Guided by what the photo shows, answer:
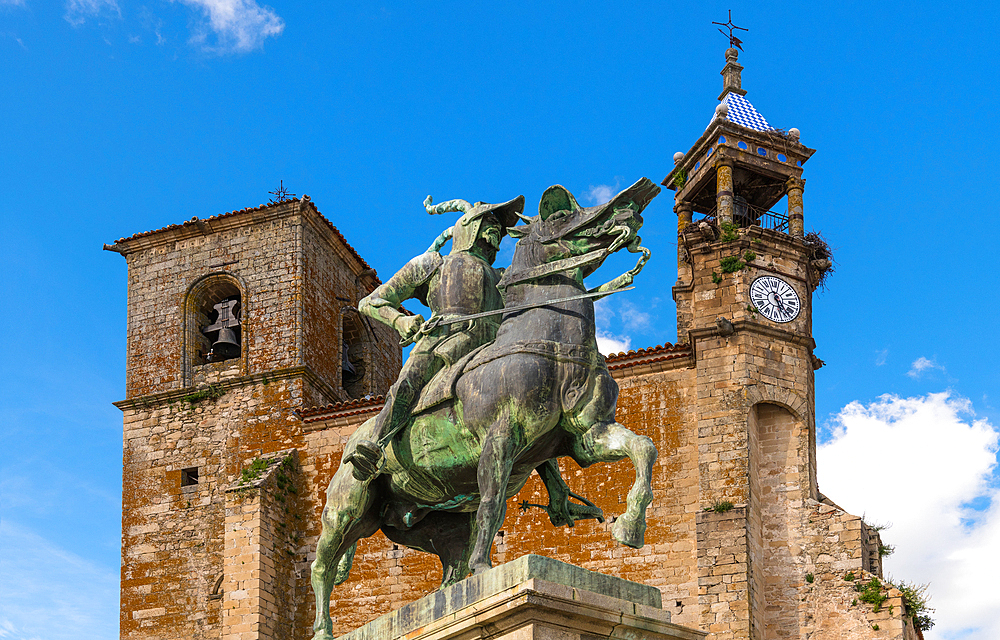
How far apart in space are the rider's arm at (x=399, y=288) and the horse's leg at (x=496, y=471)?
1.44 meters

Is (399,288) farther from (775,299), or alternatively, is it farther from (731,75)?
(731,75)

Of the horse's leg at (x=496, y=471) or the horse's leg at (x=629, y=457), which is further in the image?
the horse's leg at (x=496, y=471)

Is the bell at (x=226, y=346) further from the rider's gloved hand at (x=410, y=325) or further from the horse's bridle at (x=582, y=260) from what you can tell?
the horse's bridle at (x=582, y=260)

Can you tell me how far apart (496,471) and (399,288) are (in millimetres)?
1726

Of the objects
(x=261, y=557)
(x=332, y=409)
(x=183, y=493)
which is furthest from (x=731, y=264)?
(x=183, y=493)

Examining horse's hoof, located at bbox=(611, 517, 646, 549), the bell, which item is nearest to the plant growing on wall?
the bell

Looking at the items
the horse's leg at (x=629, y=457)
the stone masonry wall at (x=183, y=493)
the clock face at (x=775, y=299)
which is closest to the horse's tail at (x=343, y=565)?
the horse's leg at (x=629, y=457)

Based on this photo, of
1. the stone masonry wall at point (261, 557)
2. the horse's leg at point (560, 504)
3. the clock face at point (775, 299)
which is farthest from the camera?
the stone masonry wall at point (261, 557)

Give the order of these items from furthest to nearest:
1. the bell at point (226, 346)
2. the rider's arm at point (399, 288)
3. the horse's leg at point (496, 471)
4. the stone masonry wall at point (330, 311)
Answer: the bell at point (226, 346) → the stone masonry wall at point (330, 311) → the rider's arm at point (399, 288) → the horse's leg at point (496, 471)

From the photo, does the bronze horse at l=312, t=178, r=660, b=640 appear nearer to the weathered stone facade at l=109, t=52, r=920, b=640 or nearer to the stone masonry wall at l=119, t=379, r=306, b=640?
the weathered stone facade at l=109, t=52, r=920, b=640

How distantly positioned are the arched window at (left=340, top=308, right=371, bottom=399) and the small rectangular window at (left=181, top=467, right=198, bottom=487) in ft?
11.7

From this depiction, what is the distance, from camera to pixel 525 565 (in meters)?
7.11

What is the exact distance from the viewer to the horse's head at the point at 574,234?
8352 mm

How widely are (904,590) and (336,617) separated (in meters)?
8.60
